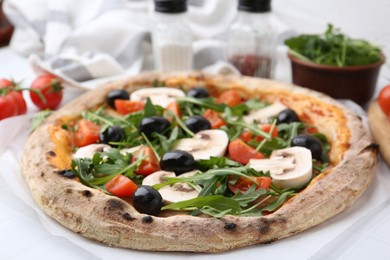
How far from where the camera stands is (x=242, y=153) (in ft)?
9.50

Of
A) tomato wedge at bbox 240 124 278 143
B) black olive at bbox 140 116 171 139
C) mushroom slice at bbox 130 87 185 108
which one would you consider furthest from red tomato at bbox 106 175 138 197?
mushroom slice at bbox 130 87 185 108

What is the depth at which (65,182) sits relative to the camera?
2.59 meters

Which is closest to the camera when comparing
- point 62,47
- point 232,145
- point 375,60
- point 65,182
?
point 65,182

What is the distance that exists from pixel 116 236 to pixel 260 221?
594 mm

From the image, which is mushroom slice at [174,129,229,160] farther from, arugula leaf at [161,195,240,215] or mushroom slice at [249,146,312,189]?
arugula leaf at [161,195,240,215]

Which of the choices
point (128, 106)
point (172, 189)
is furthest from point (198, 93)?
point (172, 189)

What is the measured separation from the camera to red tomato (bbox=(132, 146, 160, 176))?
9.20 feet

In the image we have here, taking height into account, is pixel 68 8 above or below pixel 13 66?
above

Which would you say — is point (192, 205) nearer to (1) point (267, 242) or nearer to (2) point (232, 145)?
(1) point (267, 242)

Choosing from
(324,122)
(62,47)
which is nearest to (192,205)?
(324,122)

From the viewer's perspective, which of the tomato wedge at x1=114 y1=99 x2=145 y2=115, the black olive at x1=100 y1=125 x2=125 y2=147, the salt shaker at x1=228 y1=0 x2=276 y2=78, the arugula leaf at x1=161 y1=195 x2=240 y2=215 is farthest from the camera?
the salt shaker at x1=228 y1=0 x2=276 y2=78

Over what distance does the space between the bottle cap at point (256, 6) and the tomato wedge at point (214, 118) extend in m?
1.04

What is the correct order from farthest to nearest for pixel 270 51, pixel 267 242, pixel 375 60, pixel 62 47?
1. pixel 62 47
2. pixel 270 51
3. pixel 375 60
4. pixel 267 242

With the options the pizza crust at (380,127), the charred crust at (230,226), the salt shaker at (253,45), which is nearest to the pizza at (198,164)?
the charred crust at (230,226)
